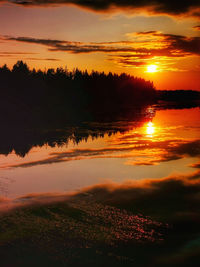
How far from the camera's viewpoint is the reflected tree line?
78.9 ft

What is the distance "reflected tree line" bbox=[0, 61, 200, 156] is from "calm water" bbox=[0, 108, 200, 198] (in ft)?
4.86

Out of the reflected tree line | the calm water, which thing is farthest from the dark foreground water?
the reflected tree line

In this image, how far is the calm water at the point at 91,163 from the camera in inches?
468

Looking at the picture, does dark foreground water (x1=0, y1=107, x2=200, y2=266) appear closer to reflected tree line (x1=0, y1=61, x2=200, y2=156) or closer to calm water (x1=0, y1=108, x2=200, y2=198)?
calm water (x1=0, y1=108, x2=200, y2=198)

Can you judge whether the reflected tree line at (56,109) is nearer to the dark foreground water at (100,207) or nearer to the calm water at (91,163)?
the calm water at (91,163)

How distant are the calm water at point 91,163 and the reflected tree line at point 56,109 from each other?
4.86 feet

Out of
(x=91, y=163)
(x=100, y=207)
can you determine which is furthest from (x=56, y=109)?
(x=100, y=207)

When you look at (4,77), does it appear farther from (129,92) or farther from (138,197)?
(129,92)

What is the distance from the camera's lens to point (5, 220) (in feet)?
28.0

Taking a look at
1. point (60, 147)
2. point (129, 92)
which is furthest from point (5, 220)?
point (129, 92)

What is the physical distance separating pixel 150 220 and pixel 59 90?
6900 centimetres

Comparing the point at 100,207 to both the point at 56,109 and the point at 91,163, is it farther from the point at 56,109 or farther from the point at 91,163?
the point at 56,109

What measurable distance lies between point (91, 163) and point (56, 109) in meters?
38.9

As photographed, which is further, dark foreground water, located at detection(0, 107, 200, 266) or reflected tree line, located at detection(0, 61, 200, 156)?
reflected tree line, located at detection(0, 61, 200, 156)
